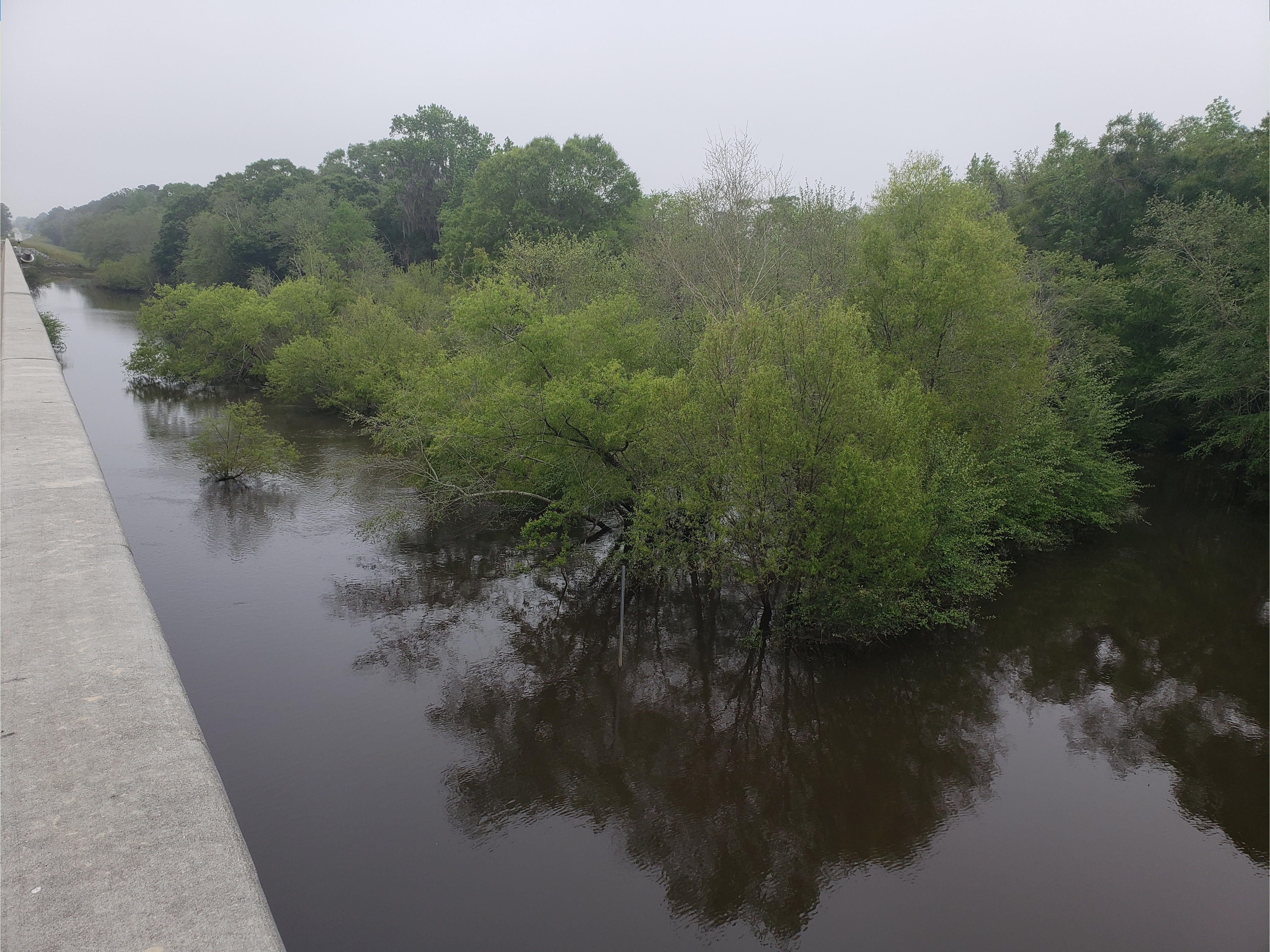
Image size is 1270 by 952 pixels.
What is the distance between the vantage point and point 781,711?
15.3 m

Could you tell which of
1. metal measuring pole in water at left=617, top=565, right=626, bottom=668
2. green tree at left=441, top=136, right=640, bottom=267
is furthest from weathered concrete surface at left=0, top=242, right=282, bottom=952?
green tree at left=441, top=136, right=640, bottom=267

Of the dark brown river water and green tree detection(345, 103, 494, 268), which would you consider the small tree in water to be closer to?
the dark brown river water

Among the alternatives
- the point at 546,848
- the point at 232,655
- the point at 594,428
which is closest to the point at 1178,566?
the point at 594,428

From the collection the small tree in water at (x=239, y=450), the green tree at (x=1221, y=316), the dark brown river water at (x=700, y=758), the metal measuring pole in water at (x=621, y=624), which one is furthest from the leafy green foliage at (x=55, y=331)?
the green tree at (x=1221, y=316)

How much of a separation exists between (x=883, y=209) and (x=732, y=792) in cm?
1942

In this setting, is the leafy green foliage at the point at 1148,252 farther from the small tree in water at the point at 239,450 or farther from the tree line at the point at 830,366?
the small tree in water at the point at 239,450

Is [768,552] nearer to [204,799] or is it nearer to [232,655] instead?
[232,655]

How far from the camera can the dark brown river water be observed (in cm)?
1051

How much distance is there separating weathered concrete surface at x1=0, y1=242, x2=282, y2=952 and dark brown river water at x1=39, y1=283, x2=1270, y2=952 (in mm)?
5708

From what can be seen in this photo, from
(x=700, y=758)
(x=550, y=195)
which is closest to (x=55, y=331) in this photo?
(x=550, y=195)

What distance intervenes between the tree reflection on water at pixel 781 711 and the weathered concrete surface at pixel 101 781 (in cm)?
698

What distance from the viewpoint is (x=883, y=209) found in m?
25.4

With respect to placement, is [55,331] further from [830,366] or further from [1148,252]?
[1148,252]

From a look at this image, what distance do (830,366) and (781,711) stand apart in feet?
22.2
